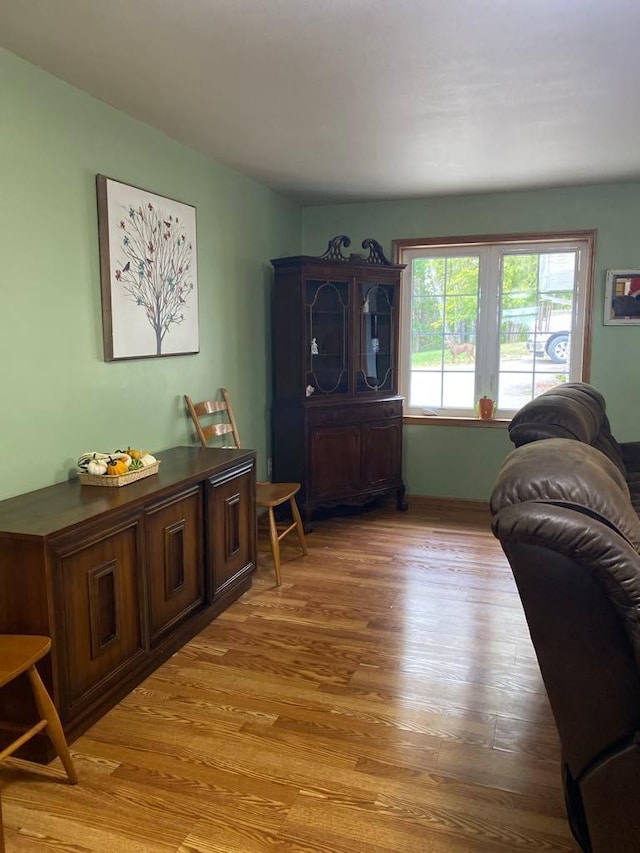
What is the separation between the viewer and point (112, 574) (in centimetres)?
222

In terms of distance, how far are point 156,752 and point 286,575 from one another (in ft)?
5.10

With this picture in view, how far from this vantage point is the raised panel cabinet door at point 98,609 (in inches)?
79.1

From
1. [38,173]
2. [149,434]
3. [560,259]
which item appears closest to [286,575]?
[149,434]

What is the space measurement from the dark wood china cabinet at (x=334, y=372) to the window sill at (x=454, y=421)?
0.34 metres

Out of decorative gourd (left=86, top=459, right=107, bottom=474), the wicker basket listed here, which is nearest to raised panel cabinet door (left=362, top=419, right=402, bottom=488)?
the wicker basket

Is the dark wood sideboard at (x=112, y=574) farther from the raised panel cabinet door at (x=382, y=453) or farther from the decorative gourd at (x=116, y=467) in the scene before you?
the raised panel cabinet door at (x=382, y=453)

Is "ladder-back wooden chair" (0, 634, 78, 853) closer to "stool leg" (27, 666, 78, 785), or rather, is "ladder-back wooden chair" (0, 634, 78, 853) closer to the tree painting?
"stool leg" (27, 666, 78, 785)

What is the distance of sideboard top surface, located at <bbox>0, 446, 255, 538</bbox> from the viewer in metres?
2.00

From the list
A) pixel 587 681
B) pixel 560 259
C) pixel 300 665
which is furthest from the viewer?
pixel 560 259

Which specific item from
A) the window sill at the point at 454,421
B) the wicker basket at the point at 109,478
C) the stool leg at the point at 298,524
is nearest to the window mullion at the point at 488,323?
the window sill at the point at 454,421

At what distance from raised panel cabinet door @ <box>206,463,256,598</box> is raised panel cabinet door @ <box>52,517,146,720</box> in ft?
1.84

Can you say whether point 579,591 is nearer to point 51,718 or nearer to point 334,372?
point 51,718

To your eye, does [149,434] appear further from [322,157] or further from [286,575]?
[322,157]

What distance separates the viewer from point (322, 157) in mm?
3629
